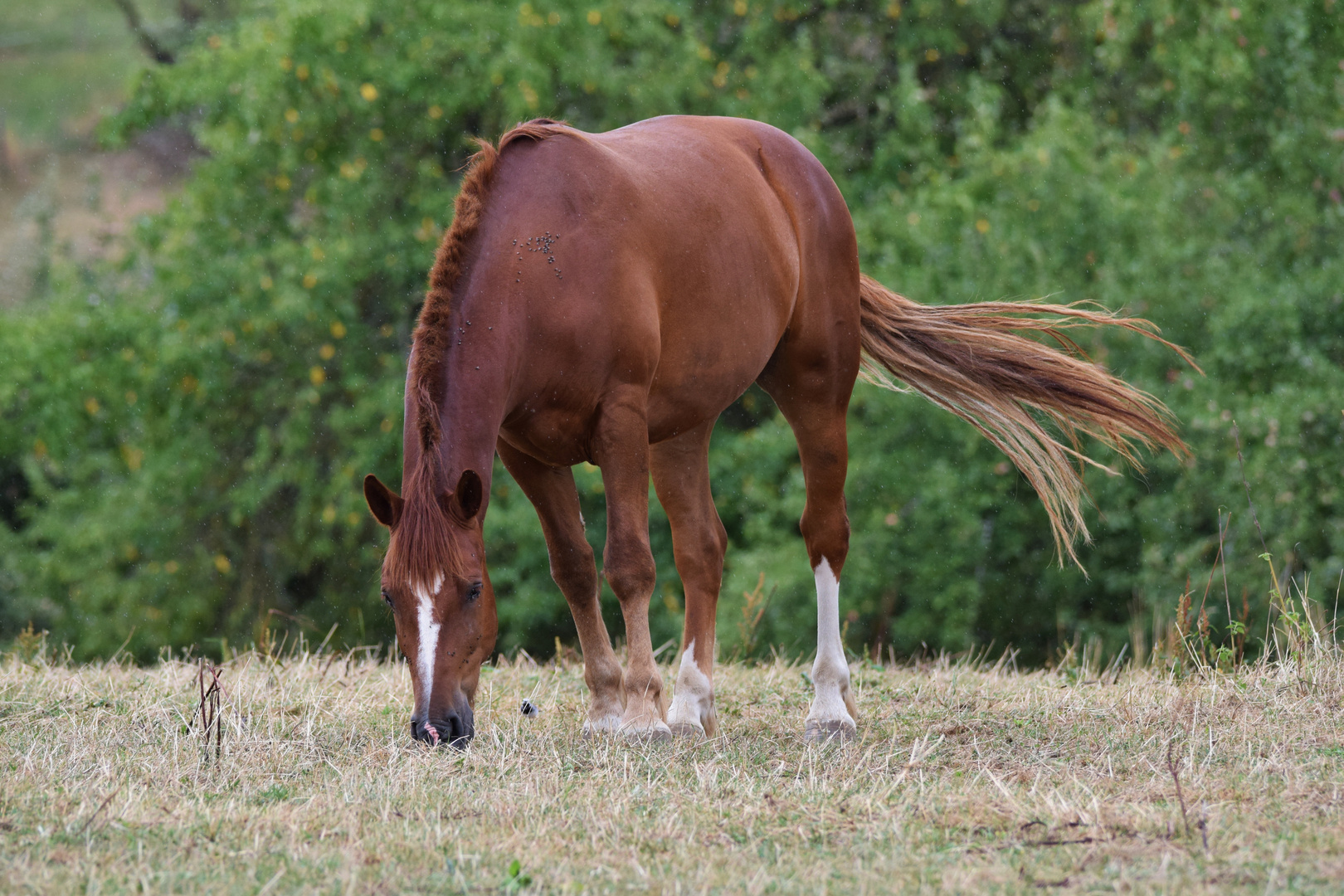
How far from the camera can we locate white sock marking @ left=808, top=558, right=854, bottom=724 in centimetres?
478

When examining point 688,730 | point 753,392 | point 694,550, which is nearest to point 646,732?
point 688,730

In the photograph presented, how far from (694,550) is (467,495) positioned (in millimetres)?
1376

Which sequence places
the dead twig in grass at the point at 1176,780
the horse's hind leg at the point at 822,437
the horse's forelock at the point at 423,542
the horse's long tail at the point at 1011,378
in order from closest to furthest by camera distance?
the dead twig in grass at the point at 1176,780, the horse's forelock at the point at 423,542, the horse's hind leg at the point at 822,437, the horse's long tail at the point at 1011,378

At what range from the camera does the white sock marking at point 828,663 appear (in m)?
4.78

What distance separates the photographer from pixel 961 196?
1205 centimetres

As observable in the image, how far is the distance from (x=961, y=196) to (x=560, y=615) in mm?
5142

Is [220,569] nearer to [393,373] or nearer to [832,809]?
[393,373]

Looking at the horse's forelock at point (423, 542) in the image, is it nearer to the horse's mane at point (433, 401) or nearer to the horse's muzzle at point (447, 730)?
the horse's mane at point (433, 401)

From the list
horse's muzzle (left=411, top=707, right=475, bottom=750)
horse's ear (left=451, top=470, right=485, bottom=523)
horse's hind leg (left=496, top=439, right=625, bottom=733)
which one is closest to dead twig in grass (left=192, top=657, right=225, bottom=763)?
horse's muzzle (left=411, top=707, right=475, bottom=750)

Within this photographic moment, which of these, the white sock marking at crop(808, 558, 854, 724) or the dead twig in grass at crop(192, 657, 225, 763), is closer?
the dead twig in grass at crop(192, 657, 225, 763)

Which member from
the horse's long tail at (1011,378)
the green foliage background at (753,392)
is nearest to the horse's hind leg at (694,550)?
the horse's long tail at (1011,378)

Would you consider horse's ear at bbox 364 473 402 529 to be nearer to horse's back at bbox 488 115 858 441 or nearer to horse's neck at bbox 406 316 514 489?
horse's neck at bbox 406 316 514 489

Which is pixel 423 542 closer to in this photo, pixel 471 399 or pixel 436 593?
pixel 436 593

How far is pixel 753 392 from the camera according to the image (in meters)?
13.2
